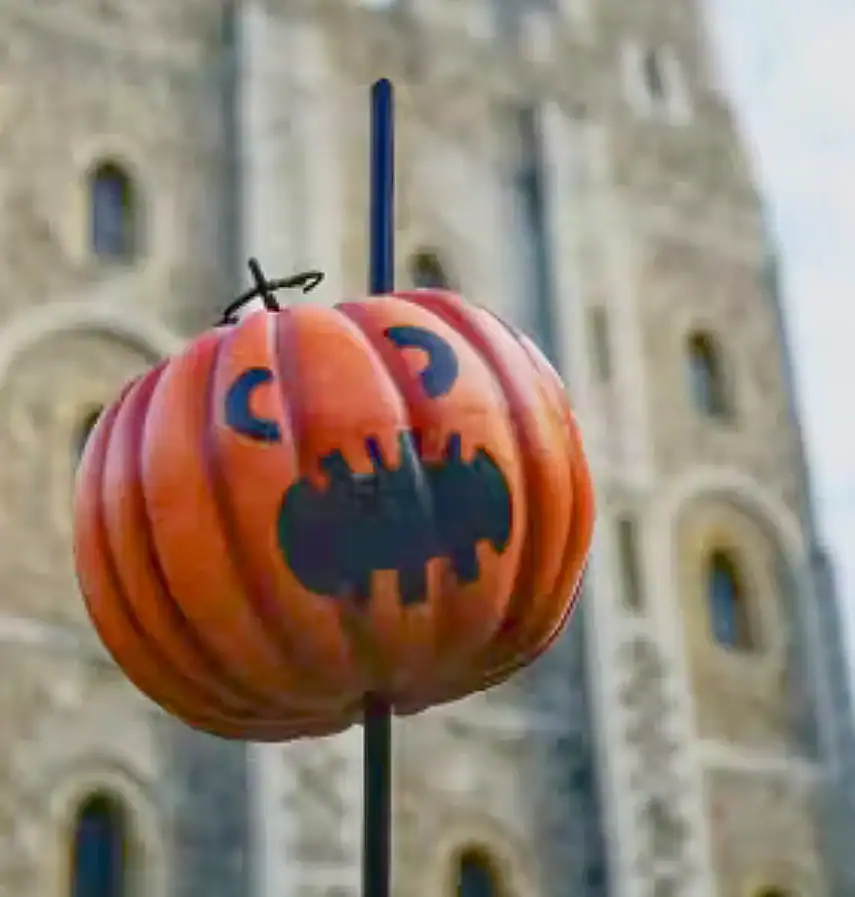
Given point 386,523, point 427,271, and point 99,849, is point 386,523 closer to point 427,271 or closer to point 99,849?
point 99,849

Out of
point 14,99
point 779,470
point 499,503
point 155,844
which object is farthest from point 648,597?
point 499,503

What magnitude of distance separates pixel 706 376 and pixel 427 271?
2.64 meters

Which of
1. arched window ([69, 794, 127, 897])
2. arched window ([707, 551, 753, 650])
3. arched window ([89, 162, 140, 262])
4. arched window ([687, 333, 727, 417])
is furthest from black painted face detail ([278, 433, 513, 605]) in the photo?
arched window ([687, 333, 727, 417])

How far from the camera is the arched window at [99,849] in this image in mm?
8789

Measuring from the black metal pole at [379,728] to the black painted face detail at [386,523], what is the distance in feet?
0.93

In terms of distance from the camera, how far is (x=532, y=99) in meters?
12.6

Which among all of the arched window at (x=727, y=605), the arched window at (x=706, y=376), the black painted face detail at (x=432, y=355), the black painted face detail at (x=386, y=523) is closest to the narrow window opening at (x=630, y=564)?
the arched window at (x=727, y=605)

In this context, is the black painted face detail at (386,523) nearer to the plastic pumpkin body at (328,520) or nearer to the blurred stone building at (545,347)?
the plastic pumpkin body at (328,520)

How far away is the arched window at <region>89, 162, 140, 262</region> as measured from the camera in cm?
1042

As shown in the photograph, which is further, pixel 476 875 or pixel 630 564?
pixel 630 564

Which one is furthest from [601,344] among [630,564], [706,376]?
[630,564]

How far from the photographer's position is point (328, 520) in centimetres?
301

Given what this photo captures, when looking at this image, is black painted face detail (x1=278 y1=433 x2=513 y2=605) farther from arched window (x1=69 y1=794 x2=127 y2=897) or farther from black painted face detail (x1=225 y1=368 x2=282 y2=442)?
arched window (x1=69 y1=794 x2=127 y2=897)

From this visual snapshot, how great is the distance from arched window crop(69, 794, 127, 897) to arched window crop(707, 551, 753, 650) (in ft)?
Answer: 15.7
